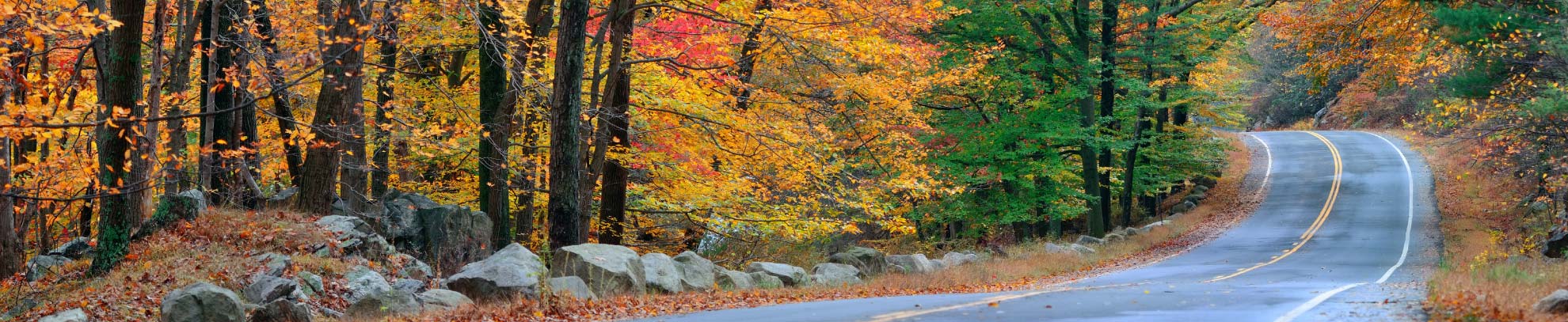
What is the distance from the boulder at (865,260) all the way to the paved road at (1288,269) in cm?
355

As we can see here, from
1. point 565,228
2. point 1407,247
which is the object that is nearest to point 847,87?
point 565,228

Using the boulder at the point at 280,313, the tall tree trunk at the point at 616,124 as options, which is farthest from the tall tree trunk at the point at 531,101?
the boulder at the point at 280,313

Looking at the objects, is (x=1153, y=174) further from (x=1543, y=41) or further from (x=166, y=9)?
(x=166, y=9)

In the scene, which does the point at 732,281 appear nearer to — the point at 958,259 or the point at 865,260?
the point at 865,260

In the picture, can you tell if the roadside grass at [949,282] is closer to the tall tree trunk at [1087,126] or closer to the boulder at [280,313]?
the tall tree trunk at [1087,126]

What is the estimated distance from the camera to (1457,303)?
390 inches

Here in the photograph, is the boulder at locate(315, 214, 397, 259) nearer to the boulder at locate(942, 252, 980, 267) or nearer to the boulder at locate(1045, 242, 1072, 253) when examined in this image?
the boulder at locate(942, 252, 980, 267)

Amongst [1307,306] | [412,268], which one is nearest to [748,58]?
[412,268]

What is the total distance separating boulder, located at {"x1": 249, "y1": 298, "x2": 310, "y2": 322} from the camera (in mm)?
11289

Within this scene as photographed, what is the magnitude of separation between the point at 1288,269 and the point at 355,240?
18.0 m

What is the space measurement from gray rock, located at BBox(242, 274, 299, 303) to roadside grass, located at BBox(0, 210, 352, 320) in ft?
1.57

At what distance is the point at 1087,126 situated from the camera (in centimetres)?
3191

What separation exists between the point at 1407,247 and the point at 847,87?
1659 cm

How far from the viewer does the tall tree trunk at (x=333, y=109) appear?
1594 cm
